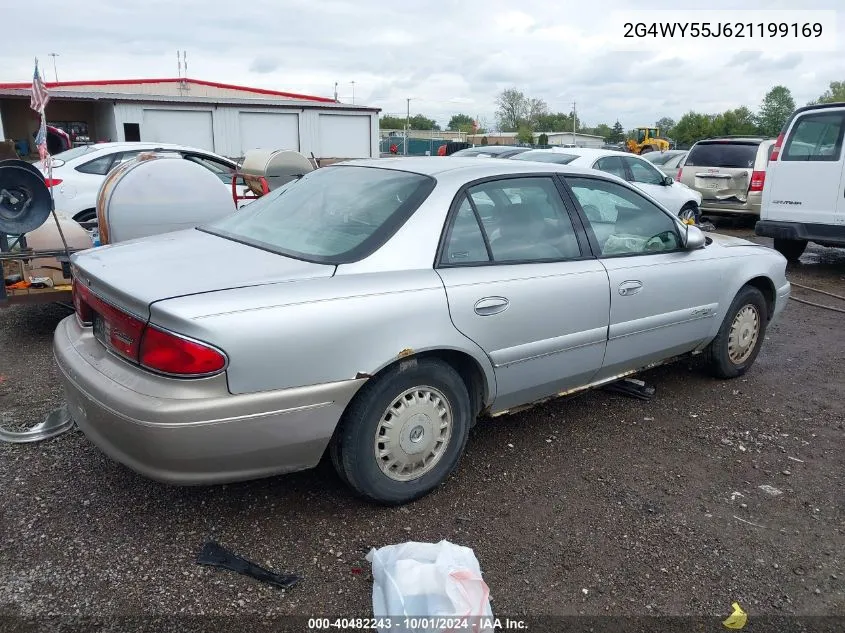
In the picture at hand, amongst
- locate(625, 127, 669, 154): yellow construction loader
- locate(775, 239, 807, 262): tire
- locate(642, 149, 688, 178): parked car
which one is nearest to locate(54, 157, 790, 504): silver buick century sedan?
locate(775, 239, 807, 262): tire

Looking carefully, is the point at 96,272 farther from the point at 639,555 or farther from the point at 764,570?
the point at 764,570

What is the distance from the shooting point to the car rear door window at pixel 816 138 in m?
8.17

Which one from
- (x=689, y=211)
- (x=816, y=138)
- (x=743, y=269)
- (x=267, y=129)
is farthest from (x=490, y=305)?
Answer: (x=267, y=129)

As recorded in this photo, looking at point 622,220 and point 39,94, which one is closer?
point 622,220

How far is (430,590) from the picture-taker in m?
2.27

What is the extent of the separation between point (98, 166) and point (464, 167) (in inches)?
279

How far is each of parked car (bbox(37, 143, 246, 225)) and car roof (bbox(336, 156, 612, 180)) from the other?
16.0ft

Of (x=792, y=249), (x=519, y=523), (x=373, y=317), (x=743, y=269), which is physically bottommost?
(x=519, y=523)

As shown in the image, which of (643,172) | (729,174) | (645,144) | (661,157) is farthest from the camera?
(645,144)

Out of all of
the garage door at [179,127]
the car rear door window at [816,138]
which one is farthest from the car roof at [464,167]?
the garage door at [179,127]

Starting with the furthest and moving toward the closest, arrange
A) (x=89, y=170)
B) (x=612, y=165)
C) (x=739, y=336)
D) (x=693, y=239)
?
(x=612, y=165)
(x=89, y=170)
(x=739, y=336)
(x=693, y=239)

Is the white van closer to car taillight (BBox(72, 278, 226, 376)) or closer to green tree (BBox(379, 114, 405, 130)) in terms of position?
car taillight (BBox(72, 278, 226, 376))

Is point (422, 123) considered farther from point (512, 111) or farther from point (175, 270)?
point (175, 270)

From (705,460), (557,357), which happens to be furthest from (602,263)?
(705,460)
